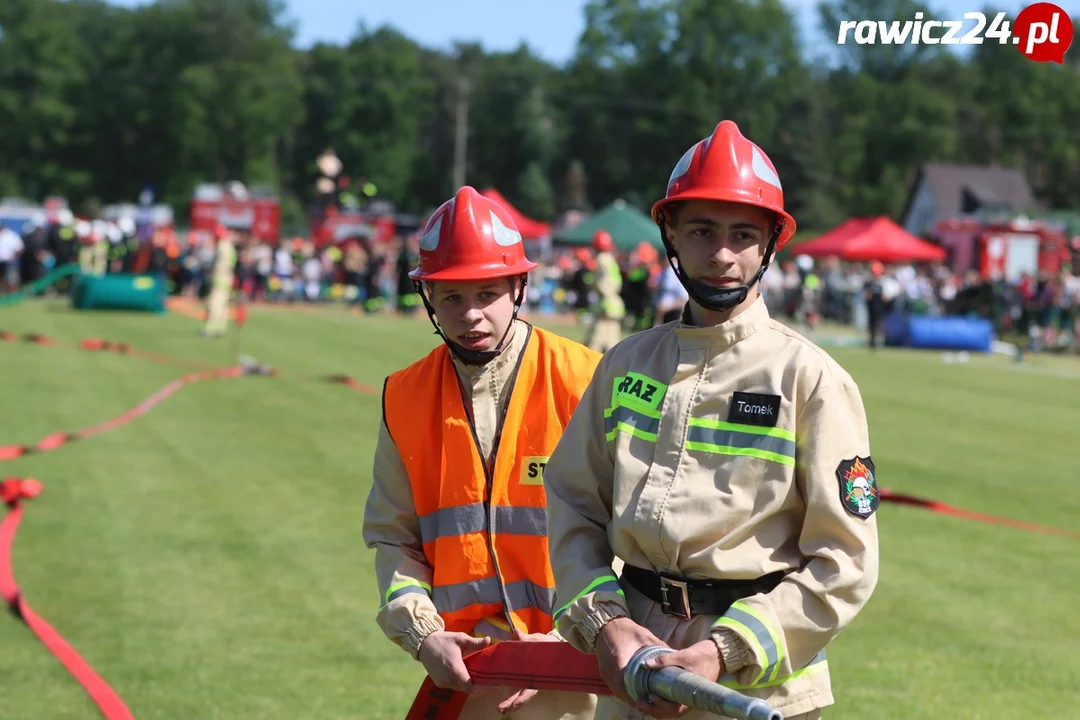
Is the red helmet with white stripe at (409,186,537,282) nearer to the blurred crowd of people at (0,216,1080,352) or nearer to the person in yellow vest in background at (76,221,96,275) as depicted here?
the blurred crowd of people at (0,216,1080,352)

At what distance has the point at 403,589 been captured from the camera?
12.7 ft

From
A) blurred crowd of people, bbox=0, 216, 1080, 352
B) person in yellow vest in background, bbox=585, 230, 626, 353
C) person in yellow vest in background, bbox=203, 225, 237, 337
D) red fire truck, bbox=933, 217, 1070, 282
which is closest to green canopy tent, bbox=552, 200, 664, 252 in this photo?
blurred crowd of people, bbox=0, 216, 1080, 352

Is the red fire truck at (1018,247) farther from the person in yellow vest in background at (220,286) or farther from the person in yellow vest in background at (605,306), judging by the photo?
the person in yellow vest in background at (220,286)

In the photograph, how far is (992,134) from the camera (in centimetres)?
10994

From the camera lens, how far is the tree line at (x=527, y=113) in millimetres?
99812

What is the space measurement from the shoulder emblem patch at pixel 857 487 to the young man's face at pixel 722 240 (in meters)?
0.46

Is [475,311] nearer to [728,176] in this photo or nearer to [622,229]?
[728,176]

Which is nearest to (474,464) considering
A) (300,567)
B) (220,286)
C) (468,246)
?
(468,246)

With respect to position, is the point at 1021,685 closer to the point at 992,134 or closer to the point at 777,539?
the point at 777,539

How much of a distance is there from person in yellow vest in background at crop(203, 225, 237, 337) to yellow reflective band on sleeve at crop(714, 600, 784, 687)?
2489 cm

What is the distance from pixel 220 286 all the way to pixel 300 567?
18826mm

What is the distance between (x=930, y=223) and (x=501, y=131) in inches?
1390

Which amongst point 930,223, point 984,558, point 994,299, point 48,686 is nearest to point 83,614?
point 48,686

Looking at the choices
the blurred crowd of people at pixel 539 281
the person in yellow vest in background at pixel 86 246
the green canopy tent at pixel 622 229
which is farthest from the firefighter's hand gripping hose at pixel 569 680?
the green canopy tent at pixel 622 229
